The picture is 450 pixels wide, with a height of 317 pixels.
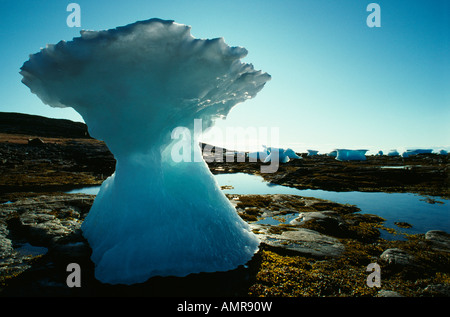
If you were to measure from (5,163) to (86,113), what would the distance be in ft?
99.7

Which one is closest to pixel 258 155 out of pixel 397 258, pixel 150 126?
pixel 397 258

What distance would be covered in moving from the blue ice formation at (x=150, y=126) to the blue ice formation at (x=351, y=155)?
188ft

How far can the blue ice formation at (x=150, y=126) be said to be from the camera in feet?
15.6

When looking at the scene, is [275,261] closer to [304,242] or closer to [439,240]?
[304,242]

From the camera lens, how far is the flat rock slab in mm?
6411

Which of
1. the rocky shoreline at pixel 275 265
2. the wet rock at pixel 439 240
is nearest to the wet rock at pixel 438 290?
the rocky shoreline at pixel 275 265

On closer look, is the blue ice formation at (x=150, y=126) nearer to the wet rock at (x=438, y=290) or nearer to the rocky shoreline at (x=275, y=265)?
the rocky shoreline at (x=275, y=265)

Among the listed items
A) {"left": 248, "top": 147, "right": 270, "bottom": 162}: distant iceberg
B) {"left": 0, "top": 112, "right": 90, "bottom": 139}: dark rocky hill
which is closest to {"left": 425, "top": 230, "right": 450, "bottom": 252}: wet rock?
{"left": 248, "top": 147, "right": 270, "bottom": 162}: distant iceberg

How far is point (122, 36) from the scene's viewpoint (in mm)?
4621

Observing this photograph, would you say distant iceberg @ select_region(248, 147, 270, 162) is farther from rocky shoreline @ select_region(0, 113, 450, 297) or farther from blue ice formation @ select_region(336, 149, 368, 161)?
rocky shoreline @ select_region(0, 113, 450, 297)

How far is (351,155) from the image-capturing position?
5541cm

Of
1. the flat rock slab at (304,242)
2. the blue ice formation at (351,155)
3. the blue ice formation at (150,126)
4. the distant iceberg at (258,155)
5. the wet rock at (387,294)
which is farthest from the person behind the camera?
the blue ice formation at (351,155)

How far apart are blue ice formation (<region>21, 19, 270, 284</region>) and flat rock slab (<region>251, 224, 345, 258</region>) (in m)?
1.13
